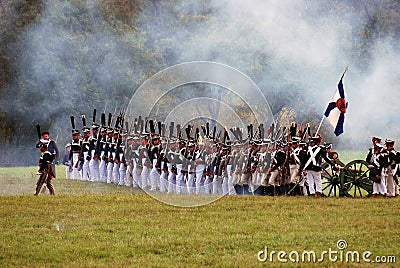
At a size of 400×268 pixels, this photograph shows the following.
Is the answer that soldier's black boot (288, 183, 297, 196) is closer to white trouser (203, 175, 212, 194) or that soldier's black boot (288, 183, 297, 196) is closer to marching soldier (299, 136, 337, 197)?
marching soldier (299, 136, 337, 197)

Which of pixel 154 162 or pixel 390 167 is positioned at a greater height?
pixel 154 162

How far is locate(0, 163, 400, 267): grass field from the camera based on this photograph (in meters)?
11.6

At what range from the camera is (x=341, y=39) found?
29.0 metres

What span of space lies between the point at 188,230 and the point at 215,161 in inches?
279

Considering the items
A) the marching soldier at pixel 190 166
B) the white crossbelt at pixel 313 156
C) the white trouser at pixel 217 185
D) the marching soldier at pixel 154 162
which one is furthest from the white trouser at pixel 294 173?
the marching soldier at pixel 154 162

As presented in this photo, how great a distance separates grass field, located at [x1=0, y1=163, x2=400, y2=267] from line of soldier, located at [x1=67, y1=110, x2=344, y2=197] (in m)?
1.24

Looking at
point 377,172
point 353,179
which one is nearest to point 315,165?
point 353,179

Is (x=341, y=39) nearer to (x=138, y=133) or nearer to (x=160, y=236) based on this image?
(x=138, y=133)

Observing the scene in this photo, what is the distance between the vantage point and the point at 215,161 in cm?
2073

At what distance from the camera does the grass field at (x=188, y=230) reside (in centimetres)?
1165

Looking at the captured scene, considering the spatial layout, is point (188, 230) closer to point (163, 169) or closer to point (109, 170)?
point (163, 169)

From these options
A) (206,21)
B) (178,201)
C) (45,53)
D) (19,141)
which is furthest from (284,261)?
(19,141)

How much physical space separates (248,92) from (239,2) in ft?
22.1

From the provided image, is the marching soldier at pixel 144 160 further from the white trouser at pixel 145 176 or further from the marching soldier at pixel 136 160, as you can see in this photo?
the marching soldier at pixel 136 160
